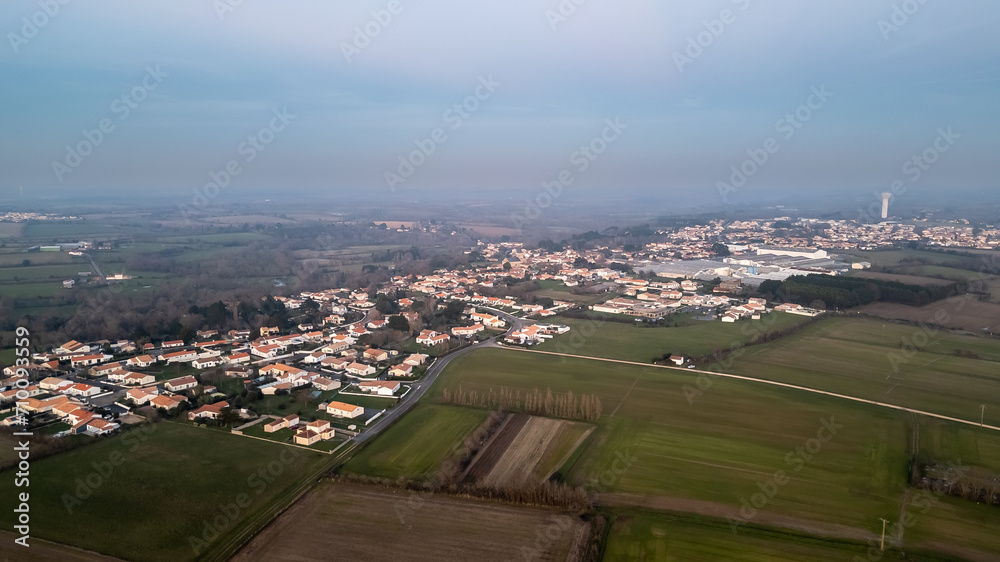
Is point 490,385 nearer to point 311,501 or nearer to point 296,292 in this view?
point 311,501

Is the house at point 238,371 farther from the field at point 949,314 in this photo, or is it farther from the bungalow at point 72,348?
the field at point 949,314

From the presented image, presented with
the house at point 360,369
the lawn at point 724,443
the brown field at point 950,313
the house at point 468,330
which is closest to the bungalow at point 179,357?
the house at point 360,369

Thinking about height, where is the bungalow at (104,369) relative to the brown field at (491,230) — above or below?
below

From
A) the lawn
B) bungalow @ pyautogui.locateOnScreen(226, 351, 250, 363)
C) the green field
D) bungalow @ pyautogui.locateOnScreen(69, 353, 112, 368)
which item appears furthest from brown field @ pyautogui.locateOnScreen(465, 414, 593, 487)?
bungalow @ pyautogui.locateOnScreen(69, 353, 112, 368)

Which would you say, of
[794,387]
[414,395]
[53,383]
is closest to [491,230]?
[414,395]

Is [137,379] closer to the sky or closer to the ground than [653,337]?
closer to the ground

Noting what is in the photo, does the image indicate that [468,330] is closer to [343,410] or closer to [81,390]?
[343,410]

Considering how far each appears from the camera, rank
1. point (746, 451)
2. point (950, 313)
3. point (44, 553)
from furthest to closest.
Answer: point (950, 313) < point (746, 451) < point (44, 553)
